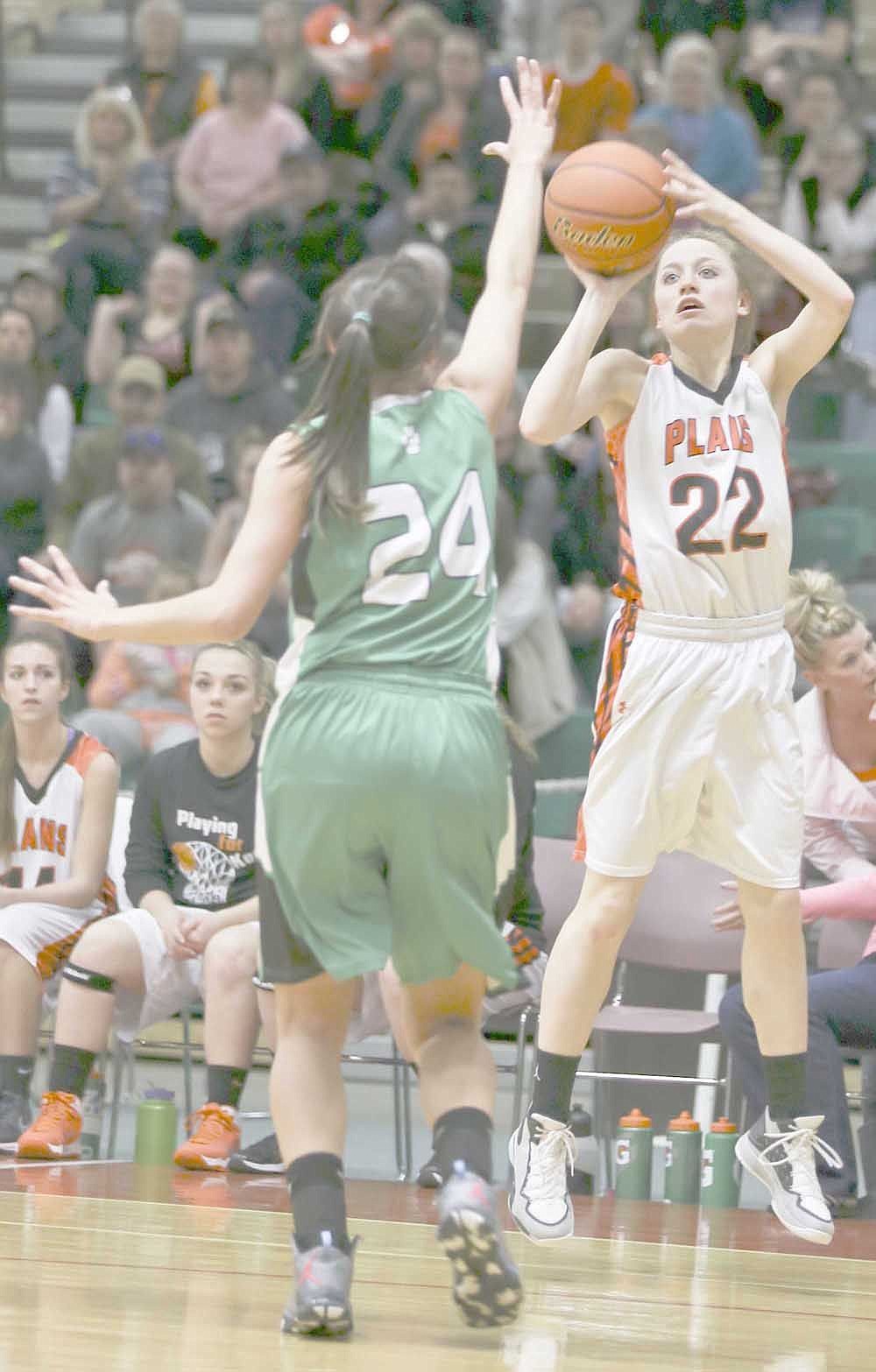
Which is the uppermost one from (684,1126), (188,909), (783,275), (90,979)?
(783,275)

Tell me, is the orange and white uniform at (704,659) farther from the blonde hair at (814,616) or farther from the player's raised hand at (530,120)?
the blonde hair at (814,616)

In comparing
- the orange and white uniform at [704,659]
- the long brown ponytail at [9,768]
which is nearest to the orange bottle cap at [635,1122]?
the orange and white uniform at [704,659]

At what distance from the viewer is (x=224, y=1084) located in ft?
19.2

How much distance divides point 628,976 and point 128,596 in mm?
2996

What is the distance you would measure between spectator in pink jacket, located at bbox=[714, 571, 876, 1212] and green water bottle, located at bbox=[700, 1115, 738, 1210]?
0.15 meters

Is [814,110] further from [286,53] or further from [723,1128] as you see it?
[723,1128]

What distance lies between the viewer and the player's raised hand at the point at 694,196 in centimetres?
Answer: 410

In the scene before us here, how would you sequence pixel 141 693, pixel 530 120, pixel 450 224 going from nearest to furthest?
1. pixel 530 120
2. pixel 141 693
3. pixel 450 224

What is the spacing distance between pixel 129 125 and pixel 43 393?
73.5 inches

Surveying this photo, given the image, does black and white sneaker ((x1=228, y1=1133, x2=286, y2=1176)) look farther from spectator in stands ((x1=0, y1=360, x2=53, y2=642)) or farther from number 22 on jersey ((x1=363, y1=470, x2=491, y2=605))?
spectator in stands ((x1=0, y1=360, x2=53, y2=642))

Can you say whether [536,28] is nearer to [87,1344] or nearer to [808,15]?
[808,15]

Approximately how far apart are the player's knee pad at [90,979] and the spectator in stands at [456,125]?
530 cm

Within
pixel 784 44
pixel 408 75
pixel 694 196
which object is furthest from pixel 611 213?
pixel 784 44

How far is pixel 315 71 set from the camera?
11.4 metres
